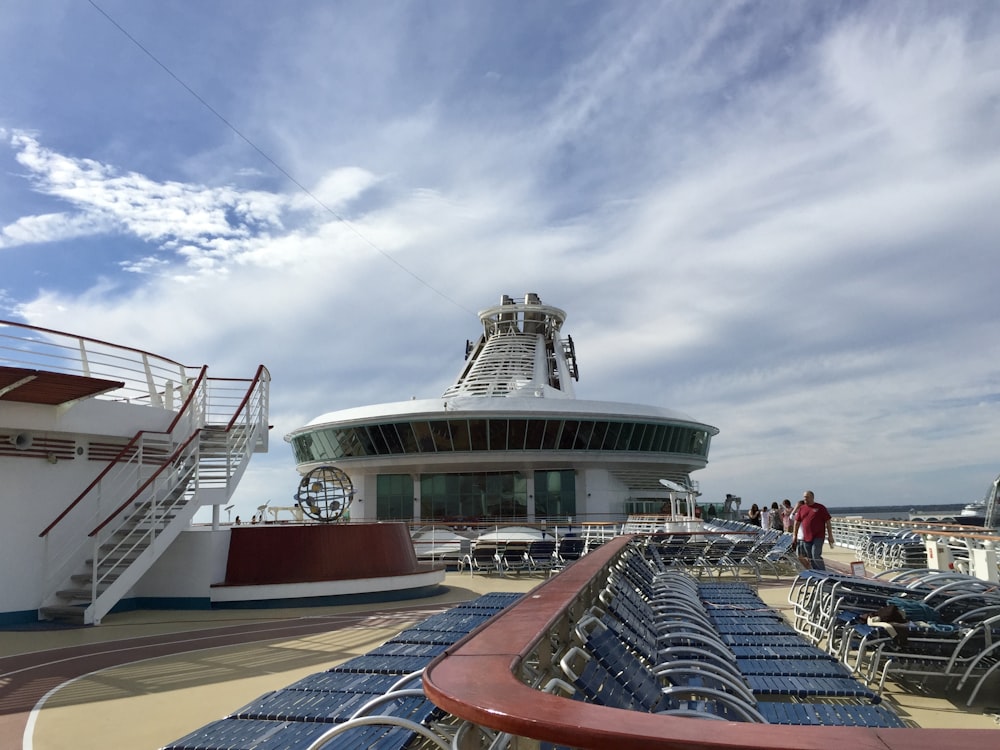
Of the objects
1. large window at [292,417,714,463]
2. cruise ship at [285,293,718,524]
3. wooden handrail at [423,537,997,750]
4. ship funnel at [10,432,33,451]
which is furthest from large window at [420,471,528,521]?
wooden handrail at [423,537,997,750]

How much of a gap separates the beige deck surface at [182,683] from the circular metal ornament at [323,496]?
2774mm

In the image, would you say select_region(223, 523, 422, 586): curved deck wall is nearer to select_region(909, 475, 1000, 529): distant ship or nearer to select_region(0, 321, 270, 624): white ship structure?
select_region(0, 321, 270, 624): white ship structure

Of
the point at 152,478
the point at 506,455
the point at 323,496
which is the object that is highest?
the point at 506,455

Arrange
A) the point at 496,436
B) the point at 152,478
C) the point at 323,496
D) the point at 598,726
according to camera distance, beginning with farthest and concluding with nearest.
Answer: the point at 496,436 → the point at 323,496 → the point at 152,478 → the point at 598,726

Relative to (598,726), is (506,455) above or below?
above

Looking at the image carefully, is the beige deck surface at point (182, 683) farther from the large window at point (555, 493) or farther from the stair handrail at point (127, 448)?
the large window at point (555, 493)

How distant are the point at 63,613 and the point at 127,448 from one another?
2351 mm

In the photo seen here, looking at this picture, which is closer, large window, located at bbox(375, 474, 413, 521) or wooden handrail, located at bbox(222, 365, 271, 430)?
wooden handrail, located at bbox(222, 365, 271, 430)

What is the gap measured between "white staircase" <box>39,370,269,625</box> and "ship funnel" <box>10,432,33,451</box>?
982 mm

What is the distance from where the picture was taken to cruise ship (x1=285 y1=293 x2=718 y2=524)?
3097 cm

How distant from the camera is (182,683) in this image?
6707mm

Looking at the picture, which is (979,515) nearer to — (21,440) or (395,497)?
(395,497)

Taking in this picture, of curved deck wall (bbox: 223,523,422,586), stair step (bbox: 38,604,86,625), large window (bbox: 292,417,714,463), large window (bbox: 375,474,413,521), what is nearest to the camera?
stair step (bbox: 38,604,86,625)

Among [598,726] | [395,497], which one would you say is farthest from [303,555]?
[395,497]
